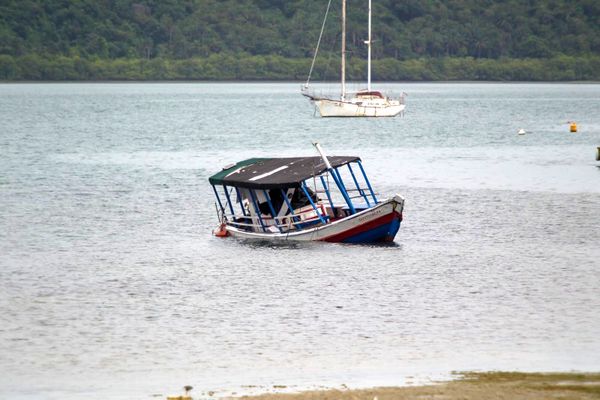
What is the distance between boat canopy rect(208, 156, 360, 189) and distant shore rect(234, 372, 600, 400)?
2317 centimetres

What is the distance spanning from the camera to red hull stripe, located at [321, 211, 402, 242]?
170 feet

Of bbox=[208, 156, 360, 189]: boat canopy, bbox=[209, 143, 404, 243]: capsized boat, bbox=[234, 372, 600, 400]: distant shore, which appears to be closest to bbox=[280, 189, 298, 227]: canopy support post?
bbox=[209, 143, 404, 243]: capsized boat

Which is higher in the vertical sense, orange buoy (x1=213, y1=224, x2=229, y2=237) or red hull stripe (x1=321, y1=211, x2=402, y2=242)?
red hull stripe (x1=321, y1=211, x2=402, y2=242)

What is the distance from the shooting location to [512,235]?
57094mm

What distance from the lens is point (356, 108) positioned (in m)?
167

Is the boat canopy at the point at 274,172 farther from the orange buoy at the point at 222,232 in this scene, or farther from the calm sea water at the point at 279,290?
the calm sea water at the point at 279,290

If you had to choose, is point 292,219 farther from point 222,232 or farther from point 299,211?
point 222,232

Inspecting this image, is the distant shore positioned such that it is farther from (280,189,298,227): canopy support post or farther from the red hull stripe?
(280,189,298,227): canopy support post

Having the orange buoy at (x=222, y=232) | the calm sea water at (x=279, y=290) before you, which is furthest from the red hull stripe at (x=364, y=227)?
the orange buoy at (x=222, y=232)

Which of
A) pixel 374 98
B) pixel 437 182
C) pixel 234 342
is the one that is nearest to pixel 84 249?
pixel 234 342

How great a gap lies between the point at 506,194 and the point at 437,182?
977 cm

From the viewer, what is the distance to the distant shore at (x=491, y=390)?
27.5m

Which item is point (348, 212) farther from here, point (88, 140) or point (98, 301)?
point (88, 140)

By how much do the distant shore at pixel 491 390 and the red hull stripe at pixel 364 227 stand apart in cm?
2212
